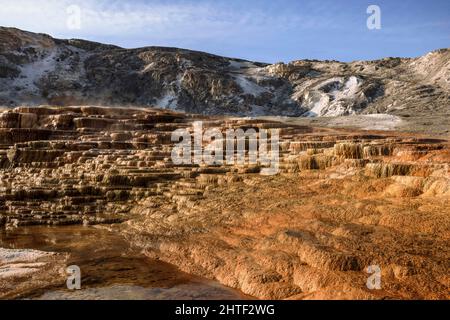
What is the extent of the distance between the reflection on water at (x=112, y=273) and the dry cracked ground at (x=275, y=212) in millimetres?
357

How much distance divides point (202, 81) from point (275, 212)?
1924 inches

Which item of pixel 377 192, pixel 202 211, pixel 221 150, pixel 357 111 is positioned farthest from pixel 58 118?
pixel 357 111

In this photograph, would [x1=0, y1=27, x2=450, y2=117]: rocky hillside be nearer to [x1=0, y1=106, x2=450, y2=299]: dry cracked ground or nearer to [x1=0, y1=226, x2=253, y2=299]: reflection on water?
Answer: [x1=0, y1=106, x2=450, y2=299]: dry cracked ground

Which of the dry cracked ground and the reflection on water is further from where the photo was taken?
the reflection on water

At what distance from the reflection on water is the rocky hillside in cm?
3923

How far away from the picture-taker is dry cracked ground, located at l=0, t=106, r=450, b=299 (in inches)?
293

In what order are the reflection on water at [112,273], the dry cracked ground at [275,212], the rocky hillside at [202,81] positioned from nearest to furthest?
the dry cracked ground at [275,212], the reflection on water at [112,273], the rocky hillside at [202,81]

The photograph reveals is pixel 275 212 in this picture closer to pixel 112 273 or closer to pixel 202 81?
pixel 112 273

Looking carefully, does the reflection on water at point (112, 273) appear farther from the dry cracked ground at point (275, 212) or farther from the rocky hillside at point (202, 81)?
the rocky hillside at point (202, 81)

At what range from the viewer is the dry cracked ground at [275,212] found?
7.43 meters

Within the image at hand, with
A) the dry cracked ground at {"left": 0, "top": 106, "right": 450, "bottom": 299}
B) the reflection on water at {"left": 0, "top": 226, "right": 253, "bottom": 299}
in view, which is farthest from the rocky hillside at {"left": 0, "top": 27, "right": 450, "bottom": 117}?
the reflection on water at {"left": 0, "top": 226, "right": 253, "bottom": 299}

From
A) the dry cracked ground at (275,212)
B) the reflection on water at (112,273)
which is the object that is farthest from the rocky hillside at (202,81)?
the reflection on water at (112,273)

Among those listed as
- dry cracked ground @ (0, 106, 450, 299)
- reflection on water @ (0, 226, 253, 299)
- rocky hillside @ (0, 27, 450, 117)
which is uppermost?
rocky hillside @ (0, 27, 450, 117)
